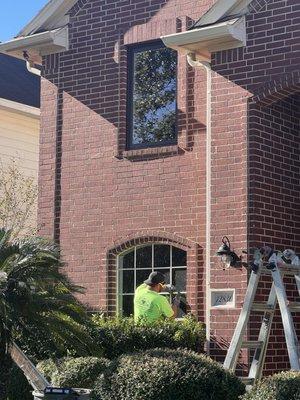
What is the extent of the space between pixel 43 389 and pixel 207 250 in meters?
3.82

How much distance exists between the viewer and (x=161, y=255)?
1402cm

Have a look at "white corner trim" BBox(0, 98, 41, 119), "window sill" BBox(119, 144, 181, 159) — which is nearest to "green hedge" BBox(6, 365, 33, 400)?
"window sill" BBox(119, 144, 181, 159)

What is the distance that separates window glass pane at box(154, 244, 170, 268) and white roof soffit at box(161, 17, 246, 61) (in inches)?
119

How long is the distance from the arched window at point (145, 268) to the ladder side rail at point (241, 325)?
2.31 m

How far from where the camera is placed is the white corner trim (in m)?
22.4

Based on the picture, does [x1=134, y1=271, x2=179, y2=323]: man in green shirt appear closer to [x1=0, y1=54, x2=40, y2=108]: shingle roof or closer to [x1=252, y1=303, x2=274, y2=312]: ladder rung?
[x1=252, y1=303, x2=274, y2=312]: ladder rung

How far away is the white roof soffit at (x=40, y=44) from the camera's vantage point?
1520cm

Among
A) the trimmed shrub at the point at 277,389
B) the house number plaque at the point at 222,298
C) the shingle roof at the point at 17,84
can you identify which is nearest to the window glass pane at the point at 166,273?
the house number plaque at the point at 222,298

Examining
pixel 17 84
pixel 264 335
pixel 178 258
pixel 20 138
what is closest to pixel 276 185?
pixel 178 258

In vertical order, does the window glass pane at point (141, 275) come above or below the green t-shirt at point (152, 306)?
above

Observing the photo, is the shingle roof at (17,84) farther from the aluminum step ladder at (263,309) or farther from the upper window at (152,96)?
the aluminum step ladder at (263,309)

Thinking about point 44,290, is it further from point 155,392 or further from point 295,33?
point 295,33

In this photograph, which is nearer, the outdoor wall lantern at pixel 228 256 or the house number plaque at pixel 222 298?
the outdoor wall lantern at pixel 228 256

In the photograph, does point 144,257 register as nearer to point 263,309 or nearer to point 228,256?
point 228,256
